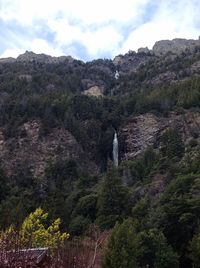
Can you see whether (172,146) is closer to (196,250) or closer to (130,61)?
(196,250)

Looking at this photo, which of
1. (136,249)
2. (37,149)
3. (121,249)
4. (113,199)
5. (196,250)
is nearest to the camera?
(121,249)

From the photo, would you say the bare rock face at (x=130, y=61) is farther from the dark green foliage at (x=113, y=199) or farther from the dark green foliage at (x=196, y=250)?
the dark green foliage at (x=196, y=250)

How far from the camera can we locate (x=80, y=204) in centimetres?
6344

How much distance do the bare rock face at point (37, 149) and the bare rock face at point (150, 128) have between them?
879 cm

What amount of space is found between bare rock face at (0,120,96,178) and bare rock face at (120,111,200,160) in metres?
8.79

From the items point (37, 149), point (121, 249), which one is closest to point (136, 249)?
point (121, 249)

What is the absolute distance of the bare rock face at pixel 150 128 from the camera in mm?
91312

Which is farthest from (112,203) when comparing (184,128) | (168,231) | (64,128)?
(64,128)

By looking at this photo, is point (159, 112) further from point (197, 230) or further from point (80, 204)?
point (197, 230)

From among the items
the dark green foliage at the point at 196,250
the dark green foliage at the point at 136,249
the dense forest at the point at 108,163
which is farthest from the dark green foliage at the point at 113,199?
the dark green foliage at the point at 196,250

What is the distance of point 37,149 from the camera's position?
94812 mm

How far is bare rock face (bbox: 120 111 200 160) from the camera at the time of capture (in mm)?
91312

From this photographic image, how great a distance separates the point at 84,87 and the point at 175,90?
153 ft

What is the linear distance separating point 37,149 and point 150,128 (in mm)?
22056
